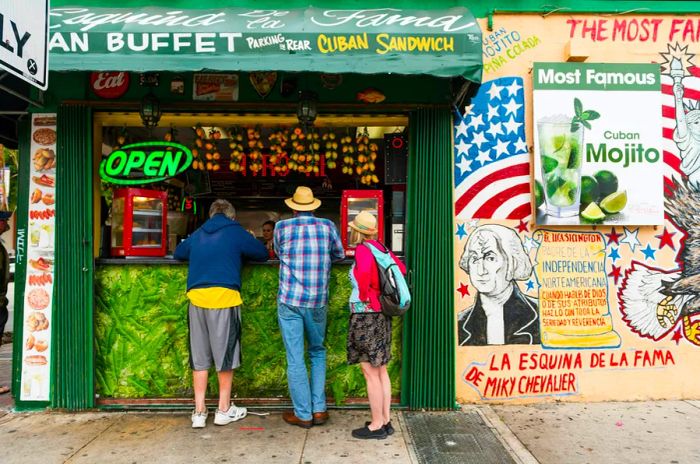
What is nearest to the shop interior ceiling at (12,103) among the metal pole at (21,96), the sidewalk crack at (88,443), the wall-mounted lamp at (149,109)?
the metal pole at (21,96)

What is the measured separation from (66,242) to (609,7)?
593cm

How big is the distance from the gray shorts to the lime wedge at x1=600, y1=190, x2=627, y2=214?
12.4 ft

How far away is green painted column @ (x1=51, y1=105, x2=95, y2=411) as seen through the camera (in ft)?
15.9

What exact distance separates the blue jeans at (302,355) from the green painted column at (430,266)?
0.88m

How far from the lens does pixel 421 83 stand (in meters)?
5.03

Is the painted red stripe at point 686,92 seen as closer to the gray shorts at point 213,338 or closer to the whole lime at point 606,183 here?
the whole lime at point 606,183

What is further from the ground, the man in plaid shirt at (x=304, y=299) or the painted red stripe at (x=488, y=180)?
the painted red stripe at (x=488, y=180)

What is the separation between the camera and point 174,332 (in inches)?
198

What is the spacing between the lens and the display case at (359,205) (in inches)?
206

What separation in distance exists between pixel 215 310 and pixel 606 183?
4.02 metres

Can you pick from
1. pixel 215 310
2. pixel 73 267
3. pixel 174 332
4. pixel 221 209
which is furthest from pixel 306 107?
pixel 73 267

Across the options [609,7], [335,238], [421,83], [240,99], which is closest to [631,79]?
[609,7]

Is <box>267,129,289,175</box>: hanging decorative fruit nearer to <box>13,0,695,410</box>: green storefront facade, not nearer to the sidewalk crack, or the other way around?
<box>13,0,695,410</box>: green storefront facade

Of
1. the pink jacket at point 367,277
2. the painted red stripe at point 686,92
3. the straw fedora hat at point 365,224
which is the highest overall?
the painted red stripe at point 686,92
